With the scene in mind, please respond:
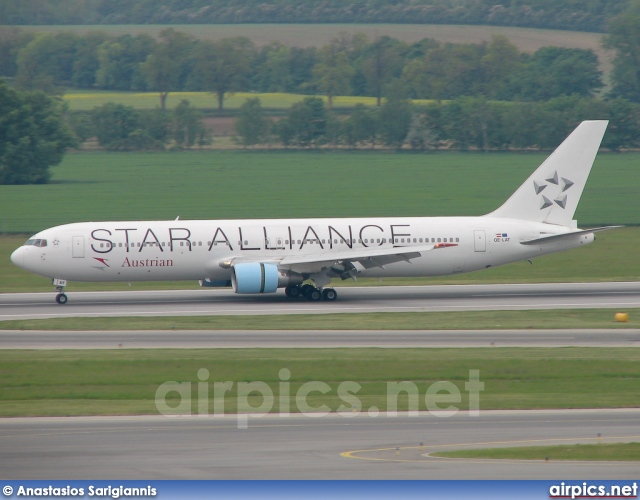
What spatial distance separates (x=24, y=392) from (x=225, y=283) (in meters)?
19.8

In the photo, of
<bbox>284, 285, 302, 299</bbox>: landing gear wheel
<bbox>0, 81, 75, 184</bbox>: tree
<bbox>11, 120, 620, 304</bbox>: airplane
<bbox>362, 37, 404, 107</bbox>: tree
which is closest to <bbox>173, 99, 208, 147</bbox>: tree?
<bbox>0, 81, 75, 184</bbox>: tree

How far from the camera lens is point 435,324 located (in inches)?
1500

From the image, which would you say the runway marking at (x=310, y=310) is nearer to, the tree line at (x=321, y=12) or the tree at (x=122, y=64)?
the tree at (x=122, y=64)

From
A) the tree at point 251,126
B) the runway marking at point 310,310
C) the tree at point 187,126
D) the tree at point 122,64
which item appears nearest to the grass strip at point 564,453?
the runway marking at point 310,310

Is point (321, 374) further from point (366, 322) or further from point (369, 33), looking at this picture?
point (369, 33)

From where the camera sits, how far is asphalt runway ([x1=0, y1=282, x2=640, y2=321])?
42219 millimetres

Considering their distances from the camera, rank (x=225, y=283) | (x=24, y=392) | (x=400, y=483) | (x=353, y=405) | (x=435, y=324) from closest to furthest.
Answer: (x=400, y=483) → (x=353, y=405) → (x=24, y=392) → (x=435, y=324) → (x=225, y=283)

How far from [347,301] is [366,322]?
642cm

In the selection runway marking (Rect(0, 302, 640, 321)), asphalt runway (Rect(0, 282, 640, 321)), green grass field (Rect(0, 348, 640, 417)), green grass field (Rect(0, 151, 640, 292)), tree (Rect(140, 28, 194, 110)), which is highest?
tree (Rect(140, 28, 194, 110))

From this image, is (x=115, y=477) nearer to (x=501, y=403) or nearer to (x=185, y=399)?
(x=185, y=399)

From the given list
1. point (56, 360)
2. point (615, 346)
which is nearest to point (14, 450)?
point (56, 360)

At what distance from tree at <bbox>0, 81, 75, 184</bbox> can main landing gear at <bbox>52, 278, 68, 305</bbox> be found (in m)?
50.4

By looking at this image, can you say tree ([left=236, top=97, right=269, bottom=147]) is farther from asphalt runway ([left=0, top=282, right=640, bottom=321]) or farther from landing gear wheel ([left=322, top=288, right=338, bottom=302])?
landing gear wheel ([left=322, top=288, right=338, bottom=302])

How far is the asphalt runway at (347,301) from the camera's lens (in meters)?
42.2
